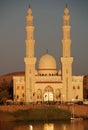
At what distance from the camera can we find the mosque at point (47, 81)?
83875 millimetres

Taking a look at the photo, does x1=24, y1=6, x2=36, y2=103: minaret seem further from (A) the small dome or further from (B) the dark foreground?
(B) the dark foreground

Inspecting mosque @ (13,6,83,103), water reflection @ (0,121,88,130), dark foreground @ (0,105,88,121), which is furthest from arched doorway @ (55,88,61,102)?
water reflection @ (0,121,88,130)

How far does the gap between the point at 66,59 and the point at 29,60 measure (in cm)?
407

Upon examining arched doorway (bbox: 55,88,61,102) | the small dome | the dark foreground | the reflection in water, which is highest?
the small dome

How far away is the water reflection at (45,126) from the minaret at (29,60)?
50.6 ft

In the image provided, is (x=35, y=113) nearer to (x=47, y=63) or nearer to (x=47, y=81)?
(x=47, y=81)

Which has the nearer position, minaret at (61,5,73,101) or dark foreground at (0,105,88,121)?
dark foreground at (0,105,88,121)

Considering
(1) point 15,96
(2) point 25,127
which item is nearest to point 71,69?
(1) point 15,96

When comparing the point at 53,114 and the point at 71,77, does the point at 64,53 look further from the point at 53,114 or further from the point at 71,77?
the point at 53,114

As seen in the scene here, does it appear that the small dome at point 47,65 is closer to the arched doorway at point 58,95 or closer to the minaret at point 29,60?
the minaret at point 29,60

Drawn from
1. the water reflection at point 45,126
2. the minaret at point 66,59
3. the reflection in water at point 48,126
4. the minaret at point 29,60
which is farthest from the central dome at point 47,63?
the reflection in water at point 48,126

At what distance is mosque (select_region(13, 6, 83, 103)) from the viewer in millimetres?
83875

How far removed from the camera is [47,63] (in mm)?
86250

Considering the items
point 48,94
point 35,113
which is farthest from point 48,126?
point 48,94
